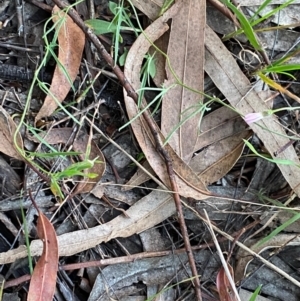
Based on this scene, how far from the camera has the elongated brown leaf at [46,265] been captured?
135 cm

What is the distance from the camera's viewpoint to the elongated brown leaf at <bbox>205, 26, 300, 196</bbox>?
56.0 inches

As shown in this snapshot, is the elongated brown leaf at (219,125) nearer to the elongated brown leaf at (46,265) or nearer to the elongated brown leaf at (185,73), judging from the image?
the elongated brown leaf at (185,73)

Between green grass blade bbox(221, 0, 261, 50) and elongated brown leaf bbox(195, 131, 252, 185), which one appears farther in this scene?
elongated brown leaf bbox(195, 131, 252, 185)

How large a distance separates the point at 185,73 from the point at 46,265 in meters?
0.67

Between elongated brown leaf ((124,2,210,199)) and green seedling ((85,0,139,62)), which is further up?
green seedling ((85,0,139,62))

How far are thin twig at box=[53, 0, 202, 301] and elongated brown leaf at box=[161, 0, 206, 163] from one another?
5cm

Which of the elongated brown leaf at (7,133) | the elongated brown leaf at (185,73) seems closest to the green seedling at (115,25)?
the elongated brown leaf at (185,73)

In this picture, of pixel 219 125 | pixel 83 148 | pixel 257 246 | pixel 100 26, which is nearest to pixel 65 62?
pixel 100 26

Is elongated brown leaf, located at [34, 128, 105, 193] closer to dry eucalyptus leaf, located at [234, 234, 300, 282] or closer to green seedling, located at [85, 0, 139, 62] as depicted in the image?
green seedling, located at [85, 0, 139, 62]

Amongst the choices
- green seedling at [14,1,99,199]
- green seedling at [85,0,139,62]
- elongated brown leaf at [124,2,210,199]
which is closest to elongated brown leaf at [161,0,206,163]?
elongated brown leaf at [124,2,210,199]

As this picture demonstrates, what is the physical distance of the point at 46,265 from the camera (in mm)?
1349

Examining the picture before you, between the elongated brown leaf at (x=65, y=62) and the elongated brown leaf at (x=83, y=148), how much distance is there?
0.07 m

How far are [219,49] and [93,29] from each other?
0.37 metres

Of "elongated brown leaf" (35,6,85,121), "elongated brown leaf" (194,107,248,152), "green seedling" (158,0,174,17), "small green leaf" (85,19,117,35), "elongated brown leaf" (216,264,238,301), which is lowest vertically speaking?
"elongated brown leaf" (216,264,238,301)
